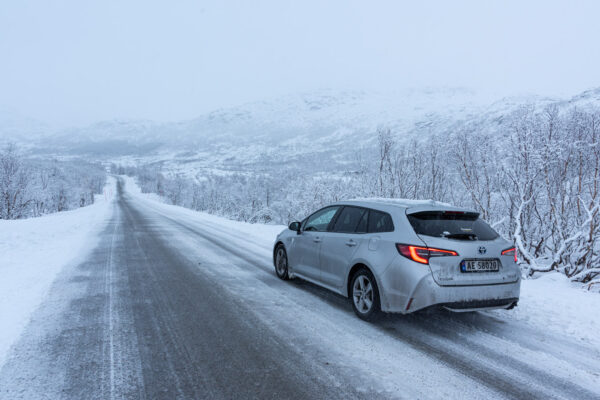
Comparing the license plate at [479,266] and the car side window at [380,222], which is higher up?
the car side window at [380,222]

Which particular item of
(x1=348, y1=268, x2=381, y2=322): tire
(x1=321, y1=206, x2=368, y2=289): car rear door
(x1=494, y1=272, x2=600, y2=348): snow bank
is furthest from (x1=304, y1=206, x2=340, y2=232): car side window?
(x1=494, y1=272, x2=600, y2=348): snow bank

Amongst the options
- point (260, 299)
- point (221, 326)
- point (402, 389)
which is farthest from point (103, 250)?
→ point (402, 389)

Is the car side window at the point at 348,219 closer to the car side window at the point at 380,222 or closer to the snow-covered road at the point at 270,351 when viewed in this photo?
the car side window at the point at 380,222

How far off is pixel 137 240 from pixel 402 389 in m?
11.1

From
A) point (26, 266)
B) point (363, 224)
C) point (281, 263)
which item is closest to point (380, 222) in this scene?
point (363, 224)

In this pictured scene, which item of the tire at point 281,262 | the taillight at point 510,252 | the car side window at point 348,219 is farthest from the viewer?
the tire at point 281,262

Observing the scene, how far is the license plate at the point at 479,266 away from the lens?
3.91m

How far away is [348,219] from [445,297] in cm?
177

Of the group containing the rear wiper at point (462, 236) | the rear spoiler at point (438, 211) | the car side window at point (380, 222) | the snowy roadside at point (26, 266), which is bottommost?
the snowy roadside at point (26, 266)

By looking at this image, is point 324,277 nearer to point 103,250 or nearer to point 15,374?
point 15,374

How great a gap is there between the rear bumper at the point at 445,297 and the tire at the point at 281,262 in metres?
2.68

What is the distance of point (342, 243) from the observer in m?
4.93

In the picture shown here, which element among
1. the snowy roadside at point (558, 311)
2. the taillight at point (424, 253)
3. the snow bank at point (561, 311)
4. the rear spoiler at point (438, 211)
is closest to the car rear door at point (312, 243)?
the rear spoiler at point (438, 211)

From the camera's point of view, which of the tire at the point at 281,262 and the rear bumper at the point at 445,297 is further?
the tire at the point at 281,262
